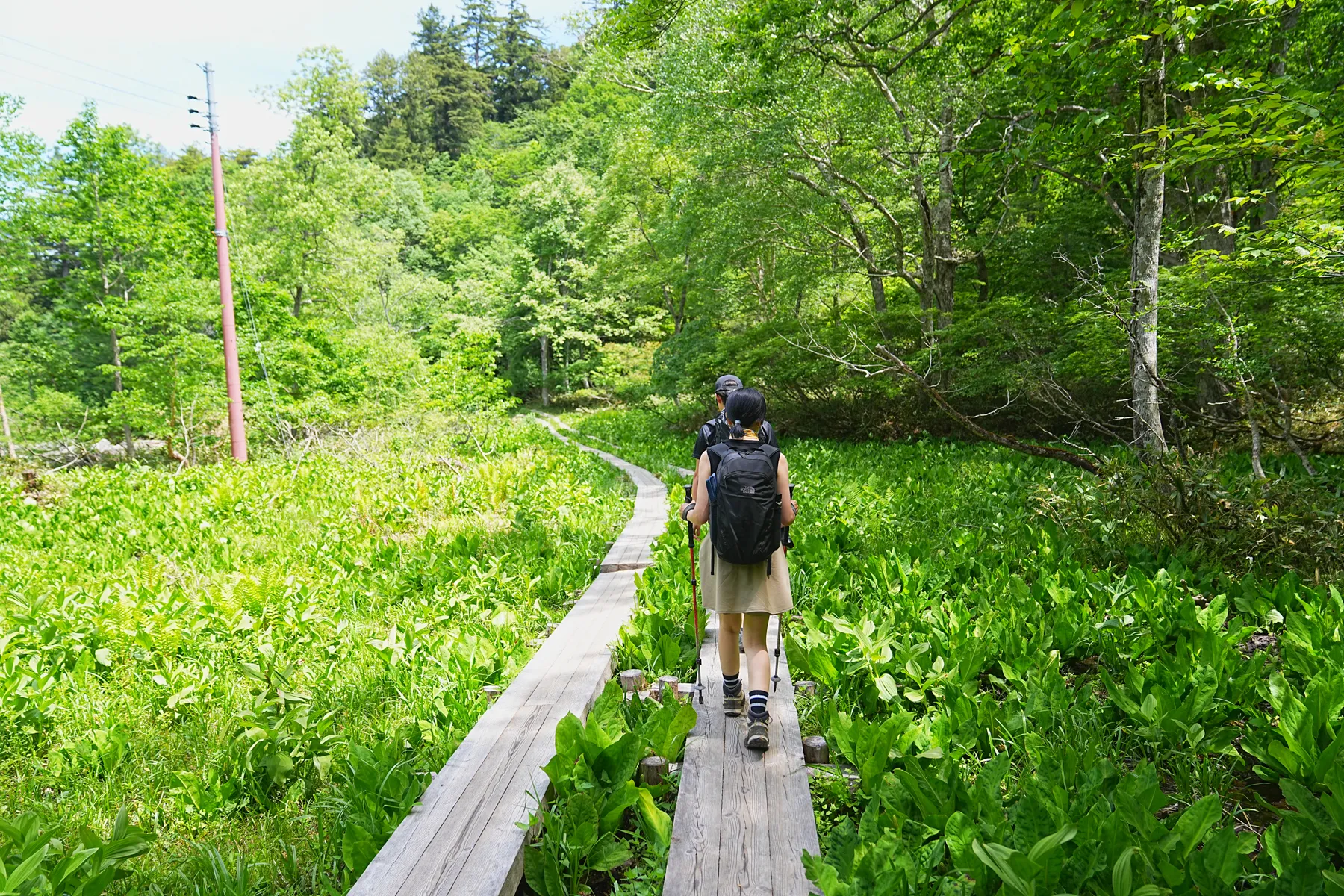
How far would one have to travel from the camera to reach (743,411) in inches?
129

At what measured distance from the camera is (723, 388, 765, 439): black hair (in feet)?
10.7

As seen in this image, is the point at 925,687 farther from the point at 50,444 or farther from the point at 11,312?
the point at 11,312

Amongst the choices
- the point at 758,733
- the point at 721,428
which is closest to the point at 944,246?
the point at 721,428

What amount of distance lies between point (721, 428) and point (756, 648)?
3.71 feet

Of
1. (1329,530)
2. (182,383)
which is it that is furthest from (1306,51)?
(182,383)

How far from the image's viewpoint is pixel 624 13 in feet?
25.8

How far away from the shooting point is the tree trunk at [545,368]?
3672 cm

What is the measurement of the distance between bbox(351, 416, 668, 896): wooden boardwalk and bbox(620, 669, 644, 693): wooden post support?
145 mm

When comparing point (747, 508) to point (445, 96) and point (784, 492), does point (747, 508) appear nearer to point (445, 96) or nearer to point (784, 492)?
point (784, 492)

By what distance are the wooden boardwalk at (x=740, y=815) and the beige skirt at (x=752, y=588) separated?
560mm

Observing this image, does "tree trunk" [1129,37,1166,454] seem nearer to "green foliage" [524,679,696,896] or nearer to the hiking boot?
the hiking boot

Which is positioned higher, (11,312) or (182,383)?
(11,312)

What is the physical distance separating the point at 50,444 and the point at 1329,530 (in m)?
25.4

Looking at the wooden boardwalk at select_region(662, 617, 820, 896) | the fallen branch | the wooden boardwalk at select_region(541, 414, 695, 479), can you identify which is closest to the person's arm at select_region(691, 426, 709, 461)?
the wooden boardwalk at select_region(541, 414, 695, 479)
